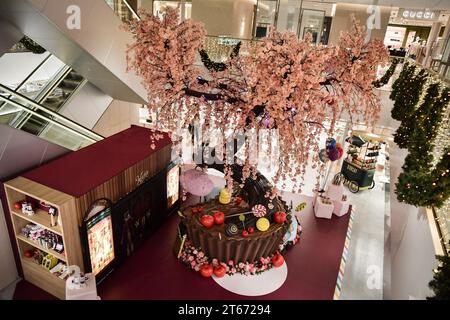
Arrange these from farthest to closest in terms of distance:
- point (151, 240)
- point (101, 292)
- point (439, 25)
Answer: point (439, 25), point (151, 240), point (101, 292)

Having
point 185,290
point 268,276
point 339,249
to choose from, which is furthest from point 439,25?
point 185,290

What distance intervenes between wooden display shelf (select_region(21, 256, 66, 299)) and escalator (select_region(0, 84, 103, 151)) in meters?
2.08

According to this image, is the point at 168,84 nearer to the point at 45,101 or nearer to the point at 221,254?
the point at 221,254

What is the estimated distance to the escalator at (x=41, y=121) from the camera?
15.1 feet

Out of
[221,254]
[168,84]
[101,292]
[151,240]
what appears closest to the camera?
[168,84]

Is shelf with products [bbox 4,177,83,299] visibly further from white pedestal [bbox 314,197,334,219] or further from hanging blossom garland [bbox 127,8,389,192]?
white pedestal [bbox 314,197,334,219]

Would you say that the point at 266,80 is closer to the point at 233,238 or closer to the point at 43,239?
the point at 233,238

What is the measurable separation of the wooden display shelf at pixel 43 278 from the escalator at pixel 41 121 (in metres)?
2.08

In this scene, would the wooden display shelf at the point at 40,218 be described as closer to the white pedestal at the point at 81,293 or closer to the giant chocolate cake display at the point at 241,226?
the white pedestal at the point at 81,293

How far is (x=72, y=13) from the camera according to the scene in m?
4.74

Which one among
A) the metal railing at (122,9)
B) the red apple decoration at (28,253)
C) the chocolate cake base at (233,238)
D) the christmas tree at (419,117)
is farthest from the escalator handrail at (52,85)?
the christmas tree at (419,117)

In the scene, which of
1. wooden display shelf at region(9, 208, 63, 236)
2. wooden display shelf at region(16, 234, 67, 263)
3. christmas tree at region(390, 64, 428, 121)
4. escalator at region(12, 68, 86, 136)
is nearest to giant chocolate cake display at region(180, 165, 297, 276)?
wooden display shelf at region(16, 234, 67, 263)

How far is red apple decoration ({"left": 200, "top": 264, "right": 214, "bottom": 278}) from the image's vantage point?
549 cm

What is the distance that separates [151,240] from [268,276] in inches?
97.3
